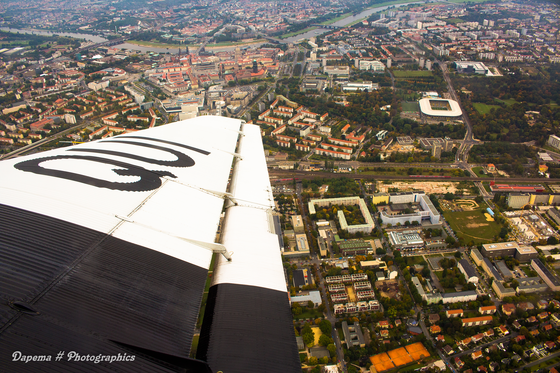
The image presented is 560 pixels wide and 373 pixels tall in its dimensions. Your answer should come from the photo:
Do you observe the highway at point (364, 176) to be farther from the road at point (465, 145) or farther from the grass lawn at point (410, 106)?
the grass lawn at point (410, 106)

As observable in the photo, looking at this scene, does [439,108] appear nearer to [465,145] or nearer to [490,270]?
[465,145]

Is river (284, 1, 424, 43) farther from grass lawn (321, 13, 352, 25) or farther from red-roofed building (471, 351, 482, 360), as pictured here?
red-roofed building (471, 351, 482, 360)

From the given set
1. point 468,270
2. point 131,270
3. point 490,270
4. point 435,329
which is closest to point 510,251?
point 490,270

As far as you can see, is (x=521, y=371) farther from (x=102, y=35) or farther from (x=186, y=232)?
(x=102, y=35)

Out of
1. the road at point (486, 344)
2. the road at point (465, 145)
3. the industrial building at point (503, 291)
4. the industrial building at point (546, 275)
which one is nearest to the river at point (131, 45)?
the road at point (465, 145)

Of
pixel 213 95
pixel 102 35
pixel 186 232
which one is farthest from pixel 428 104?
pixel 102 35

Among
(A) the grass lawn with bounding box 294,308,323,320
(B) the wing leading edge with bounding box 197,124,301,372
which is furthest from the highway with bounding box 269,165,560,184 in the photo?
(B) the wing leading edge with bounding box 197,124,301,372
